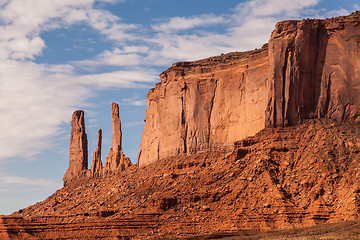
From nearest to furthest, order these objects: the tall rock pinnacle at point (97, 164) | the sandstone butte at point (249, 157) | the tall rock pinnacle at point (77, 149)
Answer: the sandstone butte at point (249, 157) → the tall rock pinnacle at point (97, 164) → the tall rock pinnacle at point (77, 149)

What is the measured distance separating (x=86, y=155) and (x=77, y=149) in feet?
5.92

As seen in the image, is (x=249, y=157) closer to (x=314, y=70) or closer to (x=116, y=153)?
(x=314, y=70)

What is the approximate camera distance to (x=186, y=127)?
12056 cm

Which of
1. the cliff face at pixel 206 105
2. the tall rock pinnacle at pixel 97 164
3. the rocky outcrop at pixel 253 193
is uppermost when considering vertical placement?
the cliff face at pixel 206 105

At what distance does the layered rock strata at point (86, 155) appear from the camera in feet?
435

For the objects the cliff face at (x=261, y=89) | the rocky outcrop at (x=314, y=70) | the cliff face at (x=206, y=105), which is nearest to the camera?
the rocky outcrop at (x=314, y=70)

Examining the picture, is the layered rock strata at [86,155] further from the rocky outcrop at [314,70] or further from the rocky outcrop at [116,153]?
the rocky outcrop at [314,70]

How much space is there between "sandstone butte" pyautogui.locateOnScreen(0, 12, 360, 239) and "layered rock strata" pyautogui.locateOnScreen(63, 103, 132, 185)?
609cm

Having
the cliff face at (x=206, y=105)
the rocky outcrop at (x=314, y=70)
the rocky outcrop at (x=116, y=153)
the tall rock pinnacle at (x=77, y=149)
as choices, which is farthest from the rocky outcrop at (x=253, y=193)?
the tall rock pinnacle at (x=77, y=149)

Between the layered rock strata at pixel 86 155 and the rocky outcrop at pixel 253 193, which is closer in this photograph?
the rocky outcrop at pixel 253 193

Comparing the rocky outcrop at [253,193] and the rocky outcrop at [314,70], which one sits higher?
the rocky outcrop at [314,70]

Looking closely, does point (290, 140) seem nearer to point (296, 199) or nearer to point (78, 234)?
point (296, 199)

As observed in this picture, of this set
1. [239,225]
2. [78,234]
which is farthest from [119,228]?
[239,225]

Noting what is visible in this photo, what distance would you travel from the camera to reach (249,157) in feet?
326
